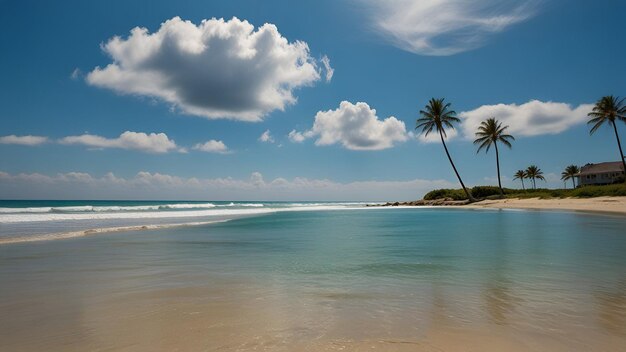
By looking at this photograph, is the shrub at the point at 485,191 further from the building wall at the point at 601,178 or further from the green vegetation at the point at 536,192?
the building wall at the point at 601,178

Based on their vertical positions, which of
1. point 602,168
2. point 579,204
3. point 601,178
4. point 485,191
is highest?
point 602,168

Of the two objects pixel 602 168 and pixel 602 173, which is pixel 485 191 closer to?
Result: pixel 602 173

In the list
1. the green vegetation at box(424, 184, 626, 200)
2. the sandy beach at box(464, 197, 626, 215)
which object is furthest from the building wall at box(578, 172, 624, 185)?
the sandy beach at box(464, 197, 626, 215)

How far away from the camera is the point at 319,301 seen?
5027mm

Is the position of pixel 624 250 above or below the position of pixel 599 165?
below

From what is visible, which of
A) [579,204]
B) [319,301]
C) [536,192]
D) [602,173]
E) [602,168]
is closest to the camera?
[319,301]

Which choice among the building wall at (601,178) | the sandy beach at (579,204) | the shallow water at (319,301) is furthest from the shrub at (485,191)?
the shallow water at (319,301)

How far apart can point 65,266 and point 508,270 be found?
10.2m

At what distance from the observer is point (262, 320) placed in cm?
422

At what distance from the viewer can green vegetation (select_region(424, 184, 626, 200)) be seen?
127 feet

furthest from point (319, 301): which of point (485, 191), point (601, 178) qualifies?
point (601, 178)

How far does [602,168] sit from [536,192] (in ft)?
97.1

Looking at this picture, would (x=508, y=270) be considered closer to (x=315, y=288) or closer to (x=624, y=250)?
(x=315, y=288)

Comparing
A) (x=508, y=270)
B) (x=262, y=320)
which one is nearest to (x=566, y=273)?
(x=508, y=270)
